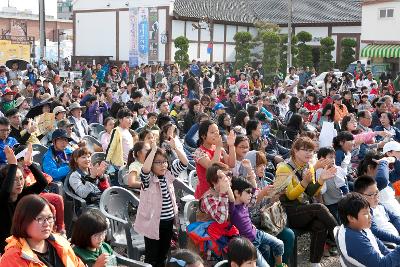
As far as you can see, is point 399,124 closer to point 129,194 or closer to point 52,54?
point 129,194

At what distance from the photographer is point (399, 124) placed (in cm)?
1027

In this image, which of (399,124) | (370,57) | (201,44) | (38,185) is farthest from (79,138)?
(201,44)

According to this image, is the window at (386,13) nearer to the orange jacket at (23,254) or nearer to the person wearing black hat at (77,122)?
the person wearing black hat at (77,122)

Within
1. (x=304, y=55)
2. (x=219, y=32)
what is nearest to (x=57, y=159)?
(x=304, y=55)

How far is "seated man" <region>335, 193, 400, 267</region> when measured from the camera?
4.00 meters

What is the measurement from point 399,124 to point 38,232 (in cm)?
846

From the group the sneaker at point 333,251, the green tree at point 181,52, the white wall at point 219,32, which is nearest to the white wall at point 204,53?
the white wall at point 219,32

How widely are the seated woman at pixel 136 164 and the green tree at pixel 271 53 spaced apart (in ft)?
77.2

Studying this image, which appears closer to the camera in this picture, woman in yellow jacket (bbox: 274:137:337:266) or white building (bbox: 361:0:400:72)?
woman in yellow jacket (bbox: 274:137:337:266)

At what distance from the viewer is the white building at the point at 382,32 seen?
1190 inches

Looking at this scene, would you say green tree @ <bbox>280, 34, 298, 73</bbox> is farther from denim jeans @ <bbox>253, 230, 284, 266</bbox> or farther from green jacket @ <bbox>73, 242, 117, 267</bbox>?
green jacket @ <bbox>73, 242, 117, 267</bbox>

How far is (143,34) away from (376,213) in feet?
105

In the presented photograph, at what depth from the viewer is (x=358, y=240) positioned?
4086 mm

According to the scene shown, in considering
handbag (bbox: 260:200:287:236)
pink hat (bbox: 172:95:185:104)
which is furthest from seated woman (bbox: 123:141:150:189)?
pink hat (bbox: 172:95:185:104)
